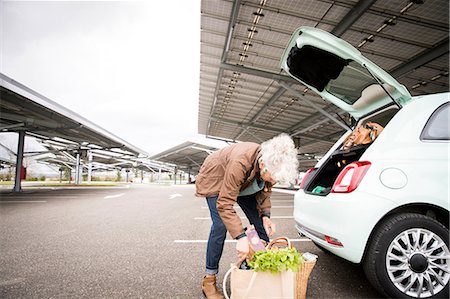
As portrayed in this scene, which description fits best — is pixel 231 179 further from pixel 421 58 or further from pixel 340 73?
pixel 421 58

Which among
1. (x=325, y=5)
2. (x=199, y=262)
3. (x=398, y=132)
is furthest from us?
A: (x=325, y=5)

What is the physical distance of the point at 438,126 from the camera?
6.92ft

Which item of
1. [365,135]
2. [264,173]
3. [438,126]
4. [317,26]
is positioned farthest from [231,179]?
[317,26]

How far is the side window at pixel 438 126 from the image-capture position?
2.07 meters

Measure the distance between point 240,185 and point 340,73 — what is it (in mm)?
2042

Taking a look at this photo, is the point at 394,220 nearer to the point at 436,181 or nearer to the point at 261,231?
the point at 436,181

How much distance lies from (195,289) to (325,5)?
685 cm

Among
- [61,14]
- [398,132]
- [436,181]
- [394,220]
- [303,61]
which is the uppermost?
[61,14]

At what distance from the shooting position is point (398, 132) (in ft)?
6.90

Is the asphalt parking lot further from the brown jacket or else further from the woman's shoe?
the brown jacket

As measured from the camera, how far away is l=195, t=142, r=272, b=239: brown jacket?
5.97 feet

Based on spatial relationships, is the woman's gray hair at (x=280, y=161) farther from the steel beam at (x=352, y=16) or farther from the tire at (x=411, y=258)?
the steel beam at (x=352, y=16)

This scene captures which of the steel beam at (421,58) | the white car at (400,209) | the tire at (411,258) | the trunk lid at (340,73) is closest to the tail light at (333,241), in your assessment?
the white car at (400,209)

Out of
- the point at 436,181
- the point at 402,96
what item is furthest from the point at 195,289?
the point at 402,96
